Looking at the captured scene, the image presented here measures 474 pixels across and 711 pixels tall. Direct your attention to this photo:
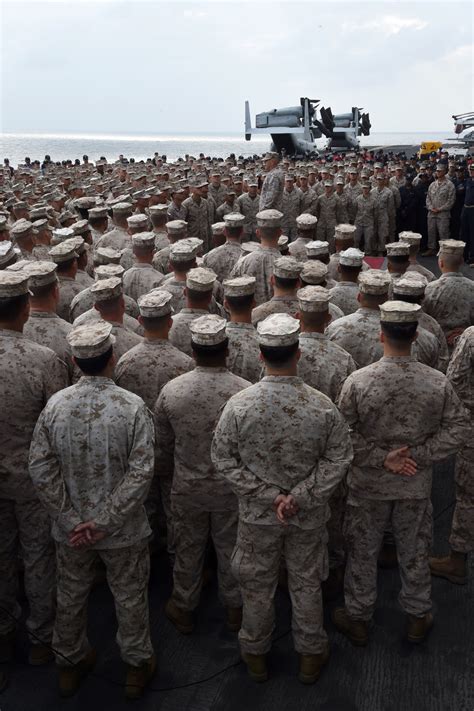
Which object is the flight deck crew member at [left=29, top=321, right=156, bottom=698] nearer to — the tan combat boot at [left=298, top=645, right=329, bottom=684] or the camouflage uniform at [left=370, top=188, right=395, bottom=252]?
the tan combat boot at [left=298, top=645, right=329, bottom=684]

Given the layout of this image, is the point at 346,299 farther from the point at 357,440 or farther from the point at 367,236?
the point at 367,236

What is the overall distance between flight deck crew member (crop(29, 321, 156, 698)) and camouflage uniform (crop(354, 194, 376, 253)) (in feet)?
38.5

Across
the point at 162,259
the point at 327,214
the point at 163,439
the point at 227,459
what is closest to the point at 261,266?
the point at 162,259

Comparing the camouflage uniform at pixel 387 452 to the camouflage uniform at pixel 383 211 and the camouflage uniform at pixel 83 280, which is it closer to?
the camouflage uniform at pixel 83 280

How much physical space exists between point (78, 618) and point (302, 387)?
1.71 metres

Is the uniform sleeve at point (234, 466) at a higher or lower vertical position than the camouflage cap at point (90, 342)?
lower

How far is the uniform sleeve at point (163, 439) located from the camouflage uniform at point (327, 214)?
1078cm

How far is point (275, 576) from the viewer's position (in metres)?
3.16

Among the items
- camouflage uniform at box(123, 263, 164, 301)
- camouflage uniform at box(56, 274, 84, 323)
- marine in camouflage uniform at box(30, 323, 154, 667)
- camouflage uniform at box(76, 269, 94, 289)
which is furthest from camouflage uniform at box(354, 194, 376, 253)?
marine in camouflage uniform at box(30, 323, 154, 667)

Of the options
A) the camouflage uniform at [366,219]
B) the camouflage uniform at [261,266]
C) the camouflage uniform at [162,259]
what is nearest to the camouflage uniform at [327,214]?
the camouflage uniform at [366,219]

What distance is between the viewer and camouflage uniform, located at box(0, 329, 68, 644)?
3.35 meters

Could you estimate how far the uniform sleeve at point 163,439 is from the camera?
3.51 m

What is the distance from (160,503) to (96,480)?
1.47 metres

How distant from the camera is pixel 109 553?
121 inches
